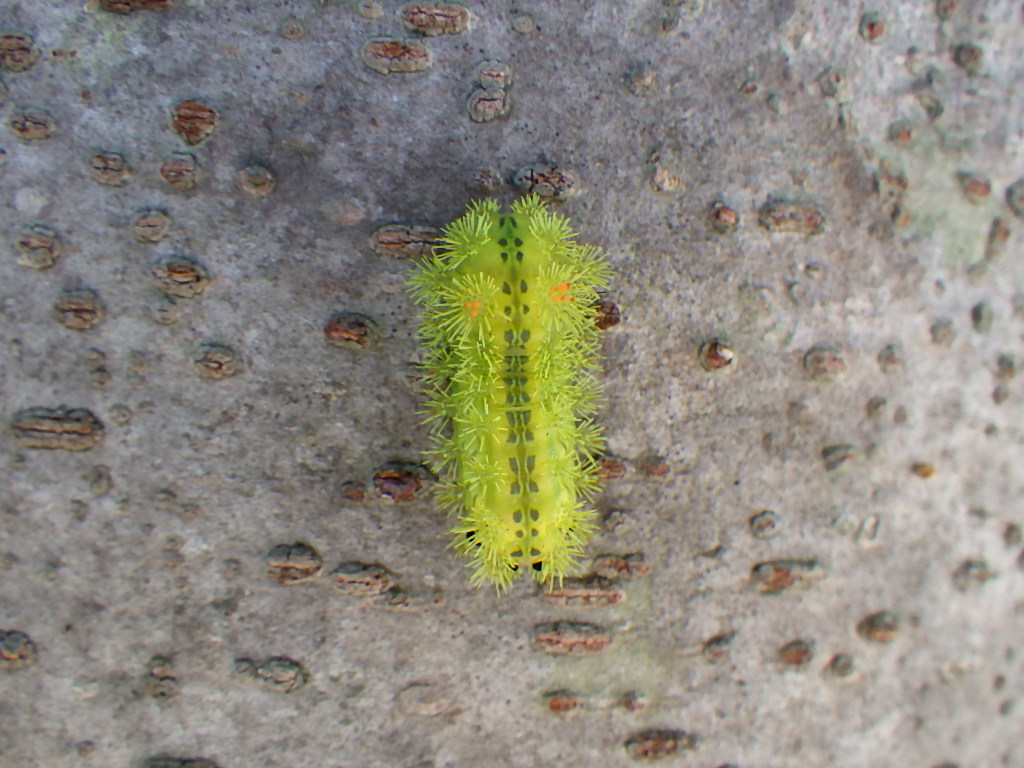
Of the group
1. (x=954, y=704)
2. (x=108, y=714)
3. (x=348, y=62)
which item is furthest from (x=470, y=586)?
(x=954, y=704)

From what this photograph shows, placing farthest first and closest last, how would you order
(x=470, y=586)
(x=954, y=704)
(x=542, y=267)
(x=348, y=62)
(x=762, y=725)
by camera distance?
1. (x=954, y=704)
2. (x=762, y=725)
3. (x=470, y=586)
4. (x=348, y=62)
5. (x=542, y=267)

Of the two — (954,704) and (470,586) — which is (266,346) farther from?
(954,704)

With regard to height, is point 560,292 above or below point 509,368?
above

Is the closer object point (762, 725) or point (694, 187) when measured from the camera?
point (694, 187)

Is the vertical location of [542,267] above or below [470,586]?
above

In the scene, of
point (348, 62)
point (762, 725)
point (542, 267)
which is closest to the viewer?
point (542, 267)

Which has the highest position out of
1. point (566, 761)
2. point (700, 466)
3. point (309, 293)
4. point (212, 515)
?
point (309, 293)
